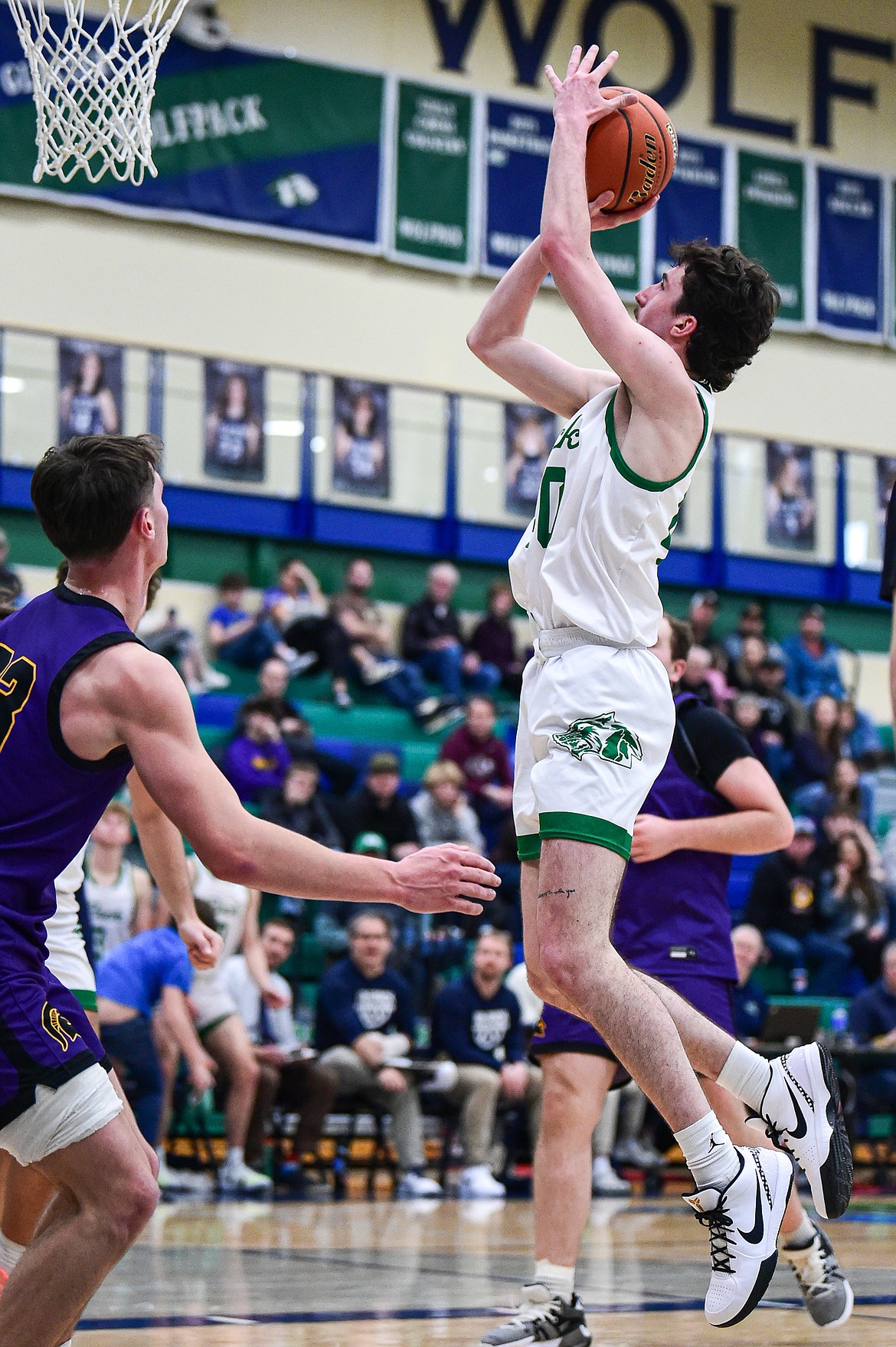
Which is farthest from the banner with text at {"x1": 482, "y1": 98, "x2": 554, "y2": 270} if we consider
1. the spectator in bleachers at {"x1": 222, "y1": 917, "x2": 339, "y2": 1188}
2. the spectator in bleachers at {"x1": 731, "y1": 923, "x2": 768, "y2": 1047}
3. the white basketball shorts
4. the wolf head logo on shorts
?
the wolf head logo on shorts

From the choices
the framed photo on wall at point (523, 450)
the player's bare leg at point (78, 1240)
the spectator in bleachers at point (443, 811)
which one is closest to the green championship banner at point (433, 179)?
the framed photo on wall at point (523, 450)

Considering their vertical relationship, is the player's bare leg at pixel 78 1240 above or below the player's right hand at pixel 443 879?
below

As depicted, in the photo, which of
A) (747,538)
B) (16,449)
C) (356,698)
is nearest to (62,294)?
(16,449)

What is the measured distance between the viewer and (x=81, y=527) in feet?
11.2

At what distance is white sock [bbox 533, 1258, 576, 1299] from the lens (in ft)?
15.0

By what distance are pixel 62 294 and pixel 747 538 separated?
7.76 metres

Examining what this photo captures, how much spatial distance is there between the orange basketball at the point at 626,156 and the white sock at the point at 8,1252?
2.94m

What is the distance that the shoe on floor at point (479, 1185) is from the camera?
10.1m

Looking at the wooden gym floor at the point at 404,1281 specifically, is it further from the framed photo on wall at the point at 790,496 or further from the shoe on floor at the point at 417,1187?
the framed photo on wall at the point at 790,496

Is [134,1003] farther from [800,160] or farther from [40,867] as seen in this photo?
[800,160]

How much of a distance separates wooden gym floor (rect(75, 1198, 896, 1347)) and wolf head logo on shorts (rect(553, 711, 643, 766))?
1.61 meters

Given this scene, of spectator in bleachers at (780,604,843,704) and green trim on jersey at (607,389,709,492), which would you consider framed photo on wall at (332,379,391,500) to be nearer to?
spectator in bleachers at (780,604,843,704)

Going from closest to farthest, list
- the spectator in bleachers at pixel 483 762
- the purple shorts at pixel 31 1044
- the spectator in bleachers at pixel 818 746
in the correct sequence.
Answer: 1. the purple shorts at pixel 31 1044
2. the spectator in bleachers at pixel 483 762
3. the spectator in bleachers at pixel 818 746

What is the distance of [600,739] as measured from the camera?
4125mm
